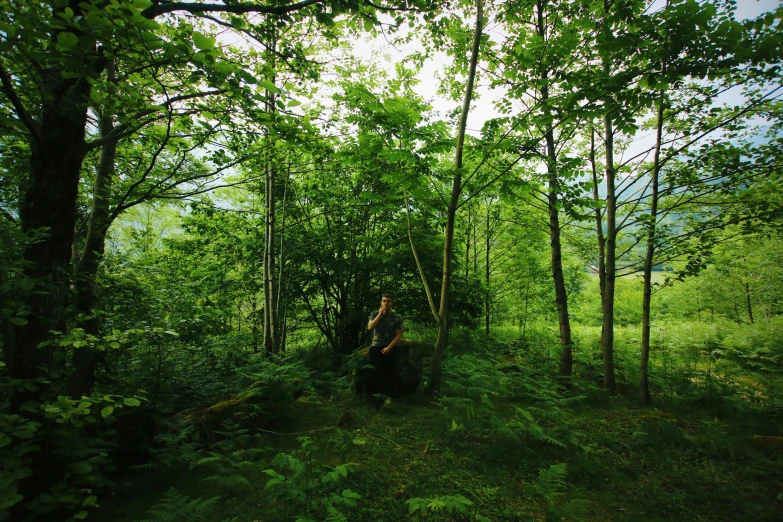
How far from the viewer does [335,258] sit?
1027cm

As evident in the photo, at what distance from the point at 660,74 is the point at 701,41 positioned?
1.42 ft

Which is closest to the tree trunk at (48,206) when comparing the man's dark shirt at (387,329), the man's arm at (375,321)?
the man's arm at (375,321)

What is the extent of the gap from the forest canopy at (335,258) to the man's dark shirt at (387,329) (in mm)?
255

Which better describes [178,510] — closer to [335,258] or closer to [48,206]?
[48,206]

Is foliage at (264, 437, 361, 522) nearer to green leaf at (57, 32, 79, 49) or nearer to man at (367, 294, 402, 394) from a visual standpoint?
man at (367, 294, 402, 394)

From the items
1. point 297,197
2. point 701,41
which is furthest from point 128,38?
point 297,197

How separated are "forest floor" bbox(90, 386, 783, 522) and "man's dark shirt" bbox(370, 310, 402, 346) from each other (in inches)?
55.6

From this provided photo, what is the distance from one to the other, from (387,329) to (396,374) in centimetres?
106

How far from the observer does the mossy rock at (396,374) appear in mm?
6777

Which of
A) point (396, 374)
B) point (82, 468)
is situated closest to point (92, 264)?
point (82, 468)

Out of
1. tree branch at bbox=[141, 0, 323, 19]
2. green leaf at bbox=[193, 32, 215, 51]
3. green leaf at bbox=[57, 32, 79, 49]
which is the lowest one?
green leaf at bbox=[57, 32, 79, 49]

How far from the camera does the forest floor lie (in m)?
3.56

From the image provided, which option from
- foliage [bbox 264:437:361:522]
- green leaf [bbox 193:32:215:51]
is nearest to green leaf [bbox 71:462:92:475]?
foliage [bbox 264:437:361:522]

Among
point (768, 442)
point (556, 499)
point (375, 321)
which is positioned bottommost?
point (556, 499)
